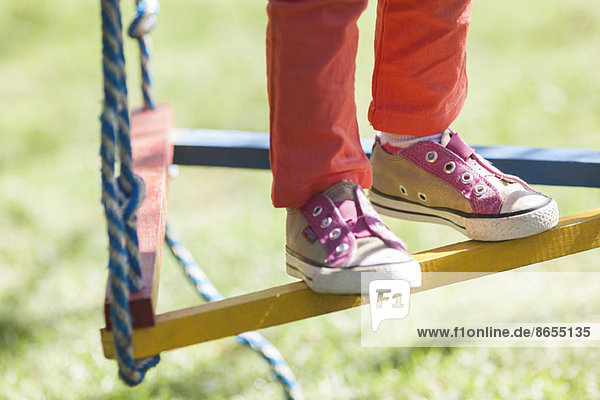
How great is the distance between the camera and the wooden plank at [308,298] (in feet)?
3.57

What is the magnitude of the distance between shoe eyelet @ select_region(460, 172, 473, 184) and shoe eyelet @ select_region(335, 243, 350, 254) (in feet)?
0.94

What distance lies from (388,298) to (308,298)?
0.42 feet

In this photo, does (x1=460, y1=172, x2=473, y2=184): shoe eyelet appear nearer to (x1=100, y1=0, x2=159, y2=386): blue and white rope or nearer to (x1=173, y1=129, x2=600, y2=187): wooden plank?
(x1=173, y1=129, x2=600, y2=187): wooden plank

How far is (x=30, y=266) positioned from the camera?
251 centimetres

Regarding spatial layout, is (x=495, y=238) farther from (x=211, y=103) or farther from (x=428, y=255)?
(x=211, y=103)

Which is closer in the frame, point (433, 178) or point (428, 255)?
point (428, 255)

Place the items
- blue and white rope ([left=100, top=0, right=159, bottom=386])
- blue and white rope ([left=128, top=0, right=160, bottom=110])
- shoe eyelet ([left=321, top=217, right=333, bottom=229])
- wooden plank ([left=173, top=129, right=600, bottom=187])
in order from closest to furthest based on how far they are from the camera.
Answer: blue and white rope ([left=100, top=0, right=159, bottom=386]), shoe eyelet ([left=321, top=217, right=333, bottom=229]), wooden plank ([left=173, top=129, right=600, bottom=187]), blue and white rope ([left=128, top=0, right=160, bottom=110])

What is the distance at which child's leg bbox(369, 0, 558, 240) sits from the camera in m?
1.24

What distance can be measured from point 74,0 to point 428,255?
4.97m

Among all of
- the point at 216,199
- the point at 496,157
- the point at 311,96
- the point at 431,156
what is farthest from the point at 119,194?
the point at 216,199

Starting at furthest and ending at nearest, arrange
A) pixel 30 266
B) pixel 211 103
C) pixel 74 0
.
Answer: pixel 74 0 < pixel 211 103 < pixel 30 266

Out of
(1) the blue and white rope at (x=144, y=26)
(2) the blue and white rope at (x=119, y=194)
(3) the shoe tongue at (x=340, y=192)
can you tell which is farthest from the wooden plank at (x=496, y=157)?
(2) the blue and white rope at (x=119, y=194)

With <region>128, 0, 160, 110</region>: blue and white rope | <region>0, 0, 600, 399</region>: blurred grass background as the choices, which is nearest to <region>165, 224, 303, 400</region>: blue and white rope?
<region>0, 0, 600, 399</region>: blurred grass background

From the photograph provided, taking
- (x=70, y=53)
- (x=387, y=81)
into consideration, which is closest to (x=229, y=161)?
(x=387, y=81)
